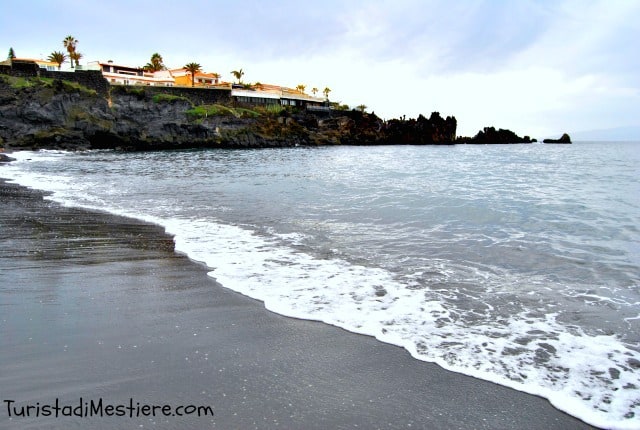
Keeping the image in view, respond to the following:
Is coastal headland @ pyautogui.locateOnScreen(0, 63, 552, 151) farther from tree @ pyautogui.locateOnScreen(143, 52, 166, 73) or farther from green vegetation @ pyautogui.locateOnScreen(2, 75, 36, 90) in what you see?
tree @ pyautogui.locateOnScreen(143, 52, 166, 73)

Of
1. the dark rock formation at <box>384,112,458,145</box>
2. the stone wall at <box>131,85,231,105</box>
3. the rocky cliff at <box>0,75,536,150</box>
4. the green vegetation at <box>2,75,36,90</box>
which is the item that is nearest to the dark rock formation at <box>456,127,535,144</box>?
the dark rock formation at <box>384,112,458,145</box>

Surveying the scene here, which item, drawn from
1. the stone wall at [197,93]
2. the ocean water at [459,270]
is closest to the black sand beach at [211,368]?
the ocean water at [459,270]

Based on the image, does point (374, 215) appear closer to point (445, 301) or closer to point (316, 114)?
point (445, 301)

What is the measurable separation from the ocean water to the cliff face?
4833 centimetres

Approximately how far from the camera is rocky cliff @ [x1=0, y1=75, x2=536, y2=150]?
54.7 meters

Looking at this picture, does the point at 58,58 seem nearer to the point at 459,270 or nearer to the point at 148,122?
the point at 148,122

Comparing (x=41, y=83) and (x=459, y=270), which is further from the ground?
(x=41, y=83)

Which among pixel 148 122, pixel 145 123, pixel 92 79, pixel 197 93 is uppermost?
pixel 197 93

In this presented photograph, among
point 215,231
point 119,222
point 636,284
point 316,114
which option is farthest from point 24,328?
point 316,114

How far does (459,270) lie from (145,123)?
6737cm

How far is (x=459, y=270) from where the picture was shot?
23.6ft

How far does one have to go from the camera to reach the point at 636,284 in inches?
257

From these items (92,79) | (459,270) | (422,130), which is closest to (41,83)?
(92,79)

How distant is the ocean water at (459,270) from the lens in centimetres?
416
